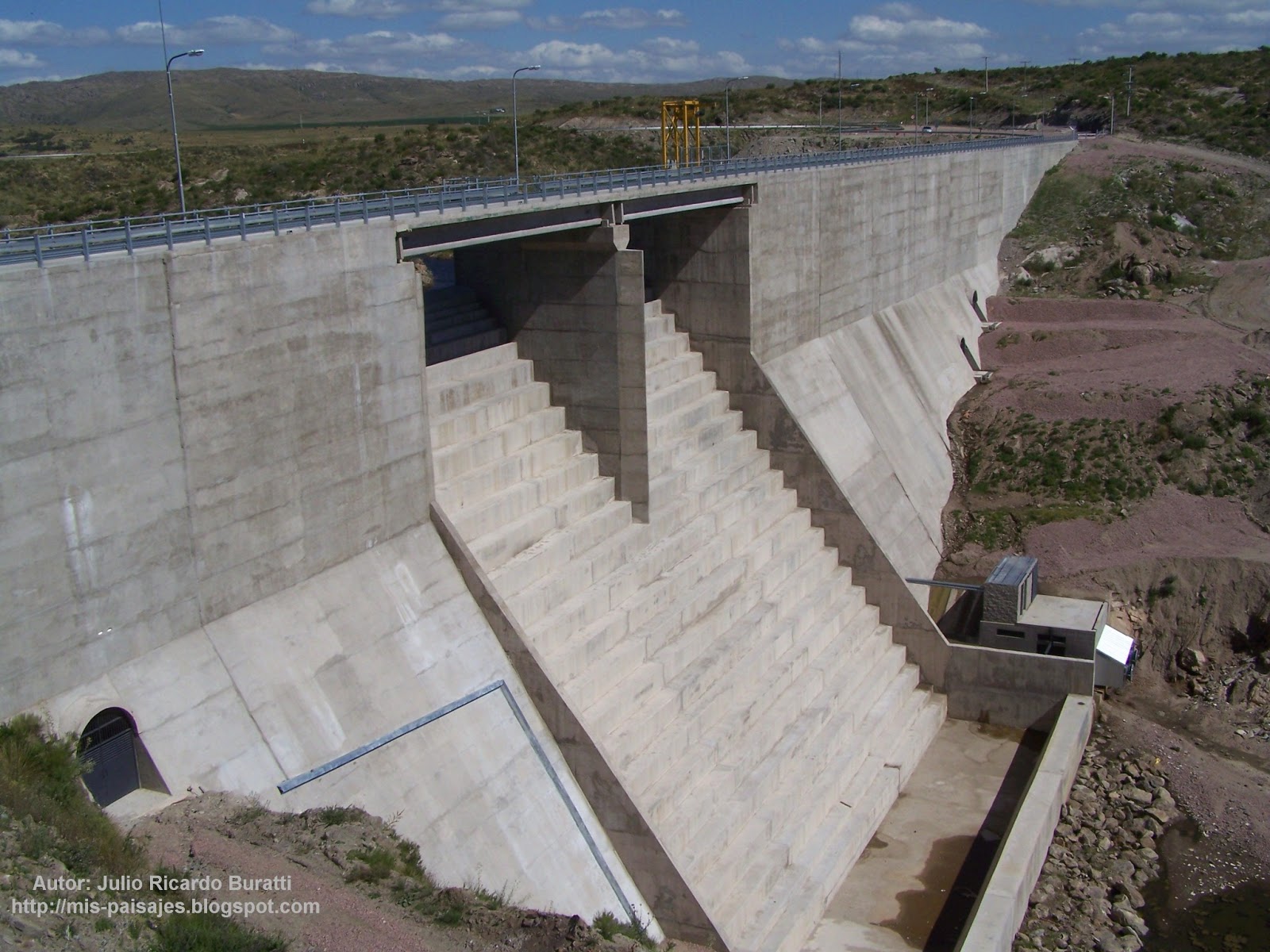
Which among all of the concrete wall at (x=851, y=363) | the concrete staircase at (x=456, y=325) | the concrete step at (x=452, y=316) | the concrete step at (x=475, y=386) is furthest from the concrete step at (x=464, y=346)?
the concrete wall at (x=851, y=363)

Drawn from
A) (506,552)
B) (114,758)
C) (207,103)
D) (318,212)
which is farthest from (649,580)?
(207,103)

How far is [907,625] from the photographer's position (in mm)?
32062

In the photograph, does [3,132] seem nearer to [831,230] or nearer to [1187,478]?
[831,230]

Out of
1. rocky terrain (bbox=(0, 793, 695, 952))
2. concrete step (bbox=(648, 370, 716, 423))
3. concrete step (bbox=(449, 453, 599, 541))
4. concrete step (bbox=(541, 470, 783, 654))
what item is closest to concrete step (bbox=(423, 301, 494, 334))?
concrete step (bbox=(449, 453, 599, 541))

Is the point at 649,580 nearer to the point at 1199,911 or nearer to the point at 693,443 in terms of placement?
the point at 693,443

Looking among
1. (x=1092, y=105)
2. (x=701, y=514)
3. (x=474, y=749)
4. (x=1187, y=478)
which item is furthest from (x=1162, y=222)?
(x=474, y=749)

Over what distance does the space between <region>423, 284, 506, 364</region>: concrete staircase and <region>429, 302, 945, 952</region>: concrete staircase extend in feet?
1.77

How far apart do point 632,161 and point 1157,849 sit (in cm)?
5365

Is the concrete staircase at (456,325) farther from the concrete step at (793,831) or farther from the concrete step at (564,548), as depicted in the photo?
the concrete step at (793,831)

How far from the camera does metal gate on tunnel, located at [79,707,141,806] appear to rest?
15398 millimetres

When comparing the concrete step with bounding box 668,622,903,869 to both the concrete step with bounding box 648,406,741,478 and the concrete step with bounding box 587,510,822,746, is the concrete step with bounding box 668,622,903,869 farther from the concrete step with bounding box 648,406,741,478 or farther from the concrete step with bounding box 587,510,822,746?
the concrete step with bounding box 648,406,741,478

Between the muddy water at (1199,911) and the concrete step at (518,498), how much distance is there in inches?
525

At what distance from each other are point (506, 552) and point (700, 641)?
15.9 ft

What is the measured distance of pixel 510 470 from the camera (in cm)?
2466
